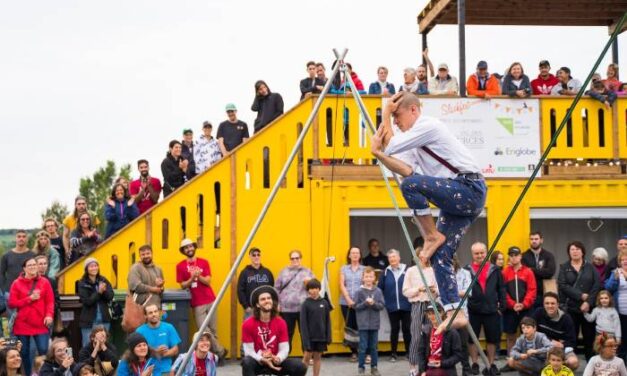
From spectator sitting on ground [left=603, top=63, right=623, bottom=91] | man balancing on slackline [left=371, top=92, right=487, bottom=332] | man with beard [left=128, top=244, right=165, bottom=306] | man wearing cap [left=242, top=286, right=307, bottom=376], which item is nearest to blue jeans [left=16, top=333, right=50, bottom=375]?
man with beard [left=128, top=244, right=165, bottom=306]

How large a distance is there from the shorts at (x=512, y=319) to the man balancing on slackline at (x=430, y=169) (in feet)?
21.5

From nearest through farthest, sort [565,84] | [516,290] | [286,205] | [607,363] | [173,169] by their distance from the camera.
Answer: [607,363]
[516,290]
[286,205]
[173,169]
[565,84]

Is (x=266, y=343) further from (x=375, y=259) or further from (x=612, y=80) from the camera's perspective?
(x=612, y=80)

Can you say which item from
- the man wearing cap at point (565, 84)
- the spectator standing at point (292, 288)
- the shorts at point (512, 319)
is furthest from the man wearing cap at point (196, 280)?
the man wearing cap at point (565, 84)

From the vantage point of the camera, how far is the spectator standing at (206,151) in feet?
51.5

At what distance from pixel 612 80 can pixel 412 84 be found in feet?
10.3

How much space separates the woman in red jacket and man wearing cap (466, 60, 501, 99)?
6.83 m

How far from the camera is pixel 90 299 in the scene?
516 inches

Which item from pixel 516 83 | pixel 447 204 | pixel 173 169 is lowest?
pixel 447 204

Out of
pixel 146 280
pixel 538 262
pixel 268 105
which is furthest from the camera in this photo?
pixel 268 105

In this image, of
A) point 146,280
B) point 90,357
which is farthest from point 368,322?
point 90,357

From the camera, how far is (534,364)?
41.0 feet

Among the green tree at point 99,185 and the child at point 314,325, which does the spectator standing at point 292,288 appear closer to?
the child at point 314,325

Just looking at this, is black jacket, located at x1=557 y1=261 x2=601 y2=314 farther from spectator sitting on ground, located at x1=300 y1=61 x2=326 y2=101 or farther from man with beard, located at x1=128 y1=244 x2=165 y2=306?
man with beard, located at x1=128 y1=244 x2=165 y2=306
